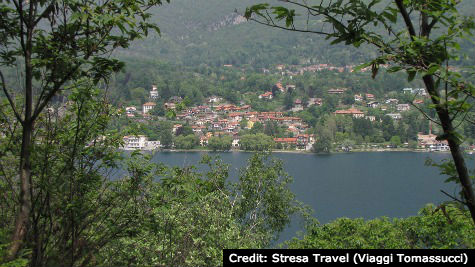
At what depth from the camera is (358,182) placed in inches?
896

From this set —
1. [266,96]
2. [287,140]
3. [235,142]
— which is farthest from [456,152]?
[266,96]

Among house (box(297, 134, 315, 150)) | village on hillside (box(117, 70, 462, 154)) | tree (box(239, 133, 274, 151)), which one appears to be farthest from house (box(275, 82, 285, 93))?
tree (box(239, 133, 274, 151))

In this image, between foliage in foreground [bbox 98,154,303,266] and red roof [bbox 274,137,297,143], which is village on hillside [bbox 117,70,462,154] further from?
foliage in foreground [bbox 98,154,303,266]

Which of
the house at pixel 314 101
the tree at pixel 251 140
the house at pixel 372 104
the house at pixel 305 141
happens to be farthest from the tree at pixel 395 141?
the house at pixel 314 101

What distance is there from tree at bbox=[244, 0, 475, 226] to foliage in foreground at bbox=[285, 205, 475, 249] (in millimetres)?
5468

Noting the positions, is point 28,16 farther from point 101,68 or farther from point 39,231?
point 39,231

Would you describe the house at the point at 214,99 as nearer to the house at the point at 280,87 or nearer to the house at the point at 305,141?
the house at the point at 280,87

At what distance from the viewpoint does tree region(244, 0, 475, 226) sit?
0.88 metres

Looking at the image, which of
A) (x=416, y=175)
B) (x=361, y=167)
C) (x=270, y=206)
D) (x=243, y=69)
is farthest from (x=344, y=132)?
(x=243, y=69)

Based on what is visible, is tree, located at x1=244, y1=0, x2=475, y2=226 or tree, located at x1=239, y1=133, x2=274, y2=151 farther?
tree, located at x1=239, y1=133, x2=274, y2=151

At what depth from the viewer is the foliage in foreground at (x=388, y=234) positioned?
6090mm

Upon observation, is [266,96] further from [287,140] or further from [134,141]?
[134,141]

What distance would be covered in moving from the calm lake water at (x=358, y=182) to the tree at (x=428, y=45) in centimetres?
1301

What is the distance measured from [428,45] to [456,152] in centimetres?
22
